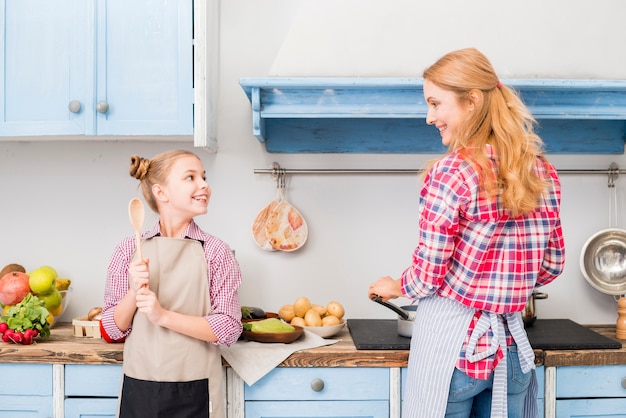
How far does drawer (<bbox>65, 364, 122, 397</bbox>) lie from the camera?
1.93 metres

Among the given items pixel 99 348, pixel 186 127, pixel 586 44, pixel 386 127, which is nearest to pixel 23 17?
pixel 186 127

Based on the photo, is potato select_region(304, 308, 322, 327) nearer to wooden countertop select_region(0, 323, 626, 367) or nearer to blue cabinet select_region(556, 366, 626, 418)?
wooden countertop select_region(0, 323, 626, 367)

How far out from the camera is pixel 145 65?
2.11 metres

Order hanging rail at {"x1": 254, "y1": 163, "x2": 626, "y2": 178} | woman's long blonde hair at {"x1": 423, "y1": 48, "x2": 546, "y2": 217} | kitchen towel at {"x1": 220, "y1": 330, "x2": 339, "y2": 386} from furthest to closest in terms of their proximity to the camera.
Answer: hanging rail at {"x1": 254, "y1": 163, "x2": 626, "y2": 178} < kitchen towel at {"x1": 220, "y1": 330, "x2": 339, "y2": 386} < woman's long blonde hair at {"x1": 423, "y1": 48, "x2": 546, "y2": 217}

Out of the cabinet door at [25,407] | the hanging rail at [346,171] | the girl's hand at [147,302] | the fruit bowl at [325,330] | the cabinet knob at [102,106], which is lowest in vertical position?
the cabinet door at [25,407]

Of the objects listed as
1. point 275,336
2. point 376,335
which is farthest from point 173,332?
point 376,335

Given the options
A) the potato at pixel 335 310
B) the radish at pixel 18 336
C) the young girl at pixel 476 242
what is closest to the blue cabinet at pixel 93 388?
the radish at pixel 18 336

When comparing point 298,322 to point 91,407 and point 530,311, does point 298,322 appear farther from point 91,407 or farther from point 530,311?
point 530,311

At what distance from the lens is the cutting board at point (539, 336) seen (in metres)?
1.93

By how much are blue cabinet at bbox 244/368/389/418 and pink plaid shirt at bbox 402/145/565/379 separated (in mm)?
497

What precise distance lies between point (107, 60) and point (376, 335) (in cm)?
124

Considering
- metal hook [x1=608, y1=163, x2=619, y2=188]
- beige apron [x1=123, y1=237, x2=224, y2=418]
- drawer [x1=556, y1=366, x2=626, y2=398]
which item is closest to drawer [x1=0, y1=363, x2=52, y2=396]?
beige apron [x1=123, y1=237, x2=224, y2=418]

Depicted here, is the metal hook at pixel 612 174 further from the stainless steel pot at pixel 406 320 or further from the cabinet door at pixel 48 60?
the cabinet door at pixel 48 60

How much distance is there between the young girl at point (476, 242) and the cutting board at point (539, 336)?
0.41m
